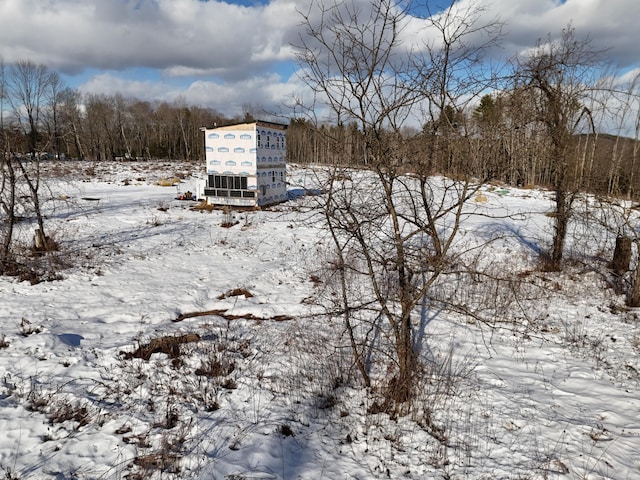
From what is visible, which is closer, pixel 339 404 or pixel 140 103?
pixel 339 404

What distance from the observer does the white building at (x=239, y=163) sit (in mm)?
19516

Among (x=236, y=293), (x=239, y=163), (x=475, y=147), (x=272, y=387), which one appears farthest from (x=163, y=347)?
(x=239, y=163)

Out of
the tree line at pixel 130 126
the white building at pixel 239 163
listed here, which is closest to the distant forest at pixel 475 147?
the white building at pixel 239 163

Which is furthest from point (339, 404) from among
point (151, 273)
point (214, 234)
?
point (214, 234)

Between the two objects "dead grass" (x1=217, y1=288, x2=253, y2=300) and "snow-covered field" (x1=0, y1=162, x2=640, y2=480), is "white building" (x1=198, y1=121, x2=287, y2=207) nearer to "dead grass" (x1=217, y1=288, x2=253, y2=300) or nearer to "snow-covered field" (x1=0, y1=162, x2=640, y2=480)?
"snow-covered field" (x1=0, y1=162, x2=640, y2=480)

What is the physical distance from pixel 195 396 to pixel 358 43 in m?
4.80

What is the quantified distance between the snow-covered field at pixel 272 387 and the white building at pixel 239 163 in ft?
32.9

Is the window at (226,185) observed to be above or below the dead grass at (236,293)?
above

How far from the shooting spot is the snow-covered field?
402cm

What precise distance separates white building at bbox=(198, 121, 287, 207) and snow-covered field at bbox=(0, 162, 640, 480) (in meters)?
10.0

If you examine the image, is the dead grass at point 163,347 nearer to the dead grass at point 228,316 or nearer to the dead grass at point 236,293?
the dead grass at point 228,316

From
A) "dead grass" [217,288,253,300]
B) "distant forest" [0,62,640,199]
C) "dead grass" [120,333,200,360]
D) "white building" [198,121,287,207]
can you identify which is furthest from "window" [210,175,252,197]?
"dead grass" [120,333,200,360]

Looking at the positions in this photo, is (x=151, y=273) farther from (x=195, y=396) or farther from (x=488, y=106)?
(x=488, y=106)

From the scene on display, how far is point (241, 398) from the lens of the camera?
5.17m
